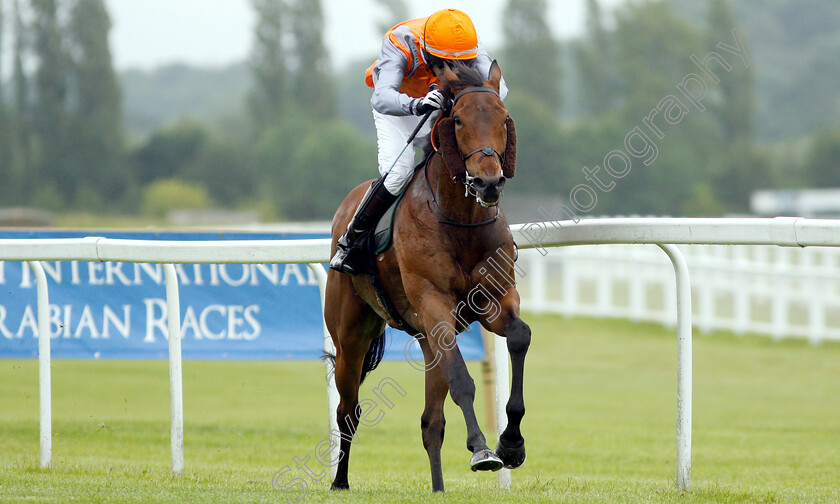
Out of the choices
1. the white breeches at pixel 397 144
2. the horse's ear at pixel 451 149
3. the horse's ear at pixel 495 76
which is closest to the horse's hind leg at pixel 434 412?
the white breeches at pixel 397 144

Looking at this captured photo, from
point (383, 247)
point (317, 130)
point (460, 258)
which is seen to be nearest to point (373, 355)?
point (383, 247)

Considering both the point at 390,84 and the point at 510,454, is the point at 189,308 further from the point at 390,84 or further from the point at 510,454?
the point at 510,454

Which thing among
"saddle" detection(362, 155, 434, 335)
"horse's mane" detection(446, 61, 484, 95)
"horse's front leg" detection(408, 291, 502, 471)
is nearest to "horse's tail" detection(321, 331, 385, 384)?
"saddle" detection(362, 155, 434, 335)

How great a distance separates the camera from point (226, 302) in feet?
22.2

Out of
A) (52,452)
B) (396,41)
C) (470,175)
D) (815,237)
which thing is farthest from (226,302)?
(815,237)

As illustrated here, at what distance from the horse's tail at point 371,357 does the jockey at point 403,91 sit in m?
0.60

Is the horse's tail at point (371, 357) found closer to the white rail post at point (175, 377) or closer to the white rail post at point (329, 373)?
the white rail post at point (329, 373)

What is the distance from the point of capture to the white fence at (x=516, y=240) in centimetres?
396

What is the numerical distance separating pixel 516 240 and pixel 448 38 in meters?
0.94

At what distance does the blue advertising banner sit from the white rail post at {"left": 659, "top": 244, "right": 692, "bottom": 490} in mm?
2626

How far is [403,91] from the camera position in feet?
15.6

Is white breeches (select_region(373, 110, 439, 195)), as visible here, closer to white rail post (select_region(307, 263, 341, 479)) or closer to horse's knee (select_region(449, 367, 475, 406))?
white rail post (select_region(307, 263, 341, 479))

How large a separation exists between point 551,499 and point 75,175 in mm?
52161

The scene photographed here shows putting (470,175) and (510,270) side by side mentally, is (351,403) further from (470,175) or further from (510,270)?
(470,175)
